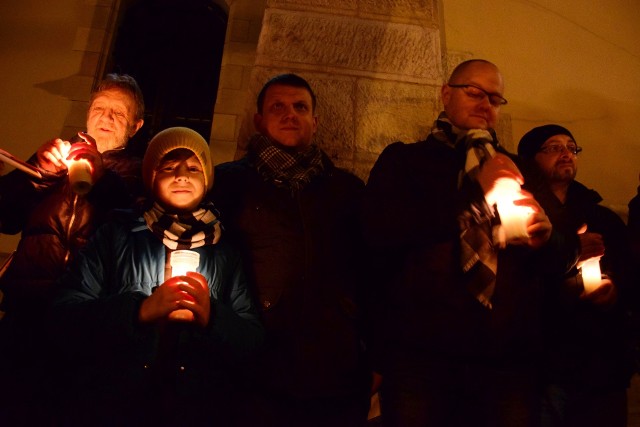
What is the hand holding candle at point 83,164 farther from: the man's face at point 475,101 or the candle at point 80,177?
the man's face at point 475,101

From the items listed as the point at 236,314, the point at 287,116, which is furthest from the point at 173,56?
the point at 236,314

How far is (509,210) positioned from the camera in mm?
1497

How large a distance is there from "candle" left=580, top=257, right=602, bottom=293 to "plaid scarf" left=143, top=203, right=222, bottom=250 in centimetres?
155

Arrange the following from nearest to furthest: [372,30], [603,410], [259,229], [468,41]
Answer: [259,229]
[603,410]
[372,30]
[468,41]

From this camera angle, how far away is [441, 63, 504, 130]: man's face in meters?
2.07

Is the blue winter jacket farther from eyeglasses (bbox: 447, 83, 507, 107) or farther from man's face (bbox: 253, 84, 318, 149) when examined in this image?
eyeglasses (bbox: 447, 83, 507, 107)

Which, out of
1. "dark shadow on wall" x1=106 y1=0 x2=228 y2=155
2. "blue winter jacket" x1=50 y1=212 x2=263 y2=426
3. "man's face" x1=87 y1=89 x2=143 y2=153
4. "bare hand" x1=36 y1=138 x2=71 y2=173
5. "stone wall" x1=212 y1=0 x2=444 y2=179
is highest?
"dark shadow on wall" x1=106 y1=0 x2=228 y2=155

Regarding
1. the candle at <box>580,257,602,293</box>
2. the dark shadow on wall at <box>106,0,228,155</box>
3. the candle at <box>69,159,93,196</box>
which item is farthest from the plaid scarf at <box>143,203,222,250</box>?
the dark shadow on wall at <box>106,0,228,155</box>

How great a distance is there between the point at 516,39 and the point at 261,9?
260cm

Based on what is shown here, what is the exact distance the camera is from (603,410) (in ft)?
6.88

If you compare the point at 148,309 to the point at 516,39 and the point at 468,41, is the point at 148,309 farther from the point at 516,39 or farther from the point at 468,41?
the point at 516,39

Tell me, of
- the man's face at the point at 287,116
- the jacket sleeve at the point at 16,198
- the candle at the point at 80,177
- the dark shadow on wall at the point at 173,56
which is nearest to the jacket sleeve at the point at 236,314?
the candle at the point at 80,177

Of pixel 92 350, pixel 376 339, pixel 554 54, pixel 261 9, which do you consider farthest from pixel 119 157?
pixel 554 54

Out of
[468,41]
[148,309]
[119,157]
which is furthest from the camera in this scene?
[468,41]
